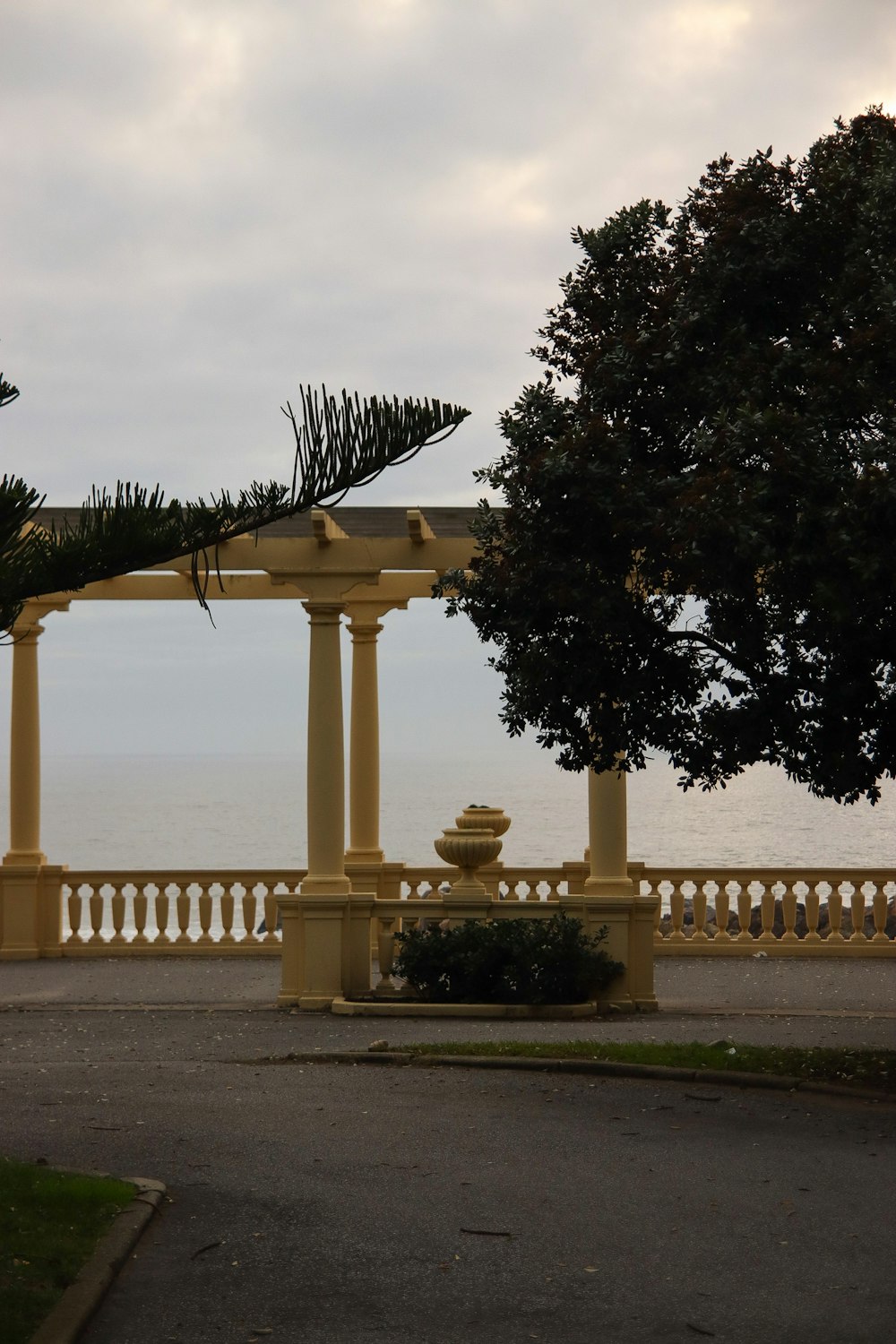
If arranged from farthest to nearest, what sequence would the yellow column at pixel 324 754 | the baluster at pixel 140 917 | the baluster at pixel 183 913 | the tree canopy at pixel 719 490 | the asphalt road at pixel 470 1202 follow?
the baluster at pixel 140 917
the baluster at pixel 183 913
the yellow column at pixel 324 754
the tree canopy at pixel 719 490
the asphalt road at pixel 470 1202

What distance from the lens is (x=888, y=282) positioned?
7.64 meters

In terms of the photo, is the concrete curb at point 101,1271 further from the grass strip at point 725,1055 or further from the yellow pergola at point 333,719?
the yellow pergola at point 333,719

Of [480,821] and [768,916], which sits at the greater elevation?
[480,821]

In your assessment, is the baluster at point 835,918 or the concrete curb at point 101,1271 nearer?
the concrete curb at point 101,1271

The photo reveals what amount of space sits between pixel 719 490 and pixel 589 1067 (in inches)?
155

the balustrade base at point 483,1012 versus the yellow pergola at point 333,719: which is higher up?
the yellow pergola at point 333,719

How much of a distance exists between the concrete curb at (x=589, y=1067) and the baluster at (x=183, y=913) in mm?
2789

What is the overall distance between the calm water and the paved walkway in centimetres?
5105

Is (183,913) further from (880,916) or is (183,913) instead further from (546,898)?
(880,916)

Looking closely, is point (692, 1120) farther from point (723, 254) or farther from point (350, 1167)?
point (723, 254)

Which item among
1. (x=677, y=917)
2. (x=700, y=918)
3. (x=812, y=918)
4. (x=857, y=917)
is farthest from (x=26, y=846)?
(x=857, y=917)

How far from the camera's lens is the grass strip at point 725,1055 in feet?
28.9

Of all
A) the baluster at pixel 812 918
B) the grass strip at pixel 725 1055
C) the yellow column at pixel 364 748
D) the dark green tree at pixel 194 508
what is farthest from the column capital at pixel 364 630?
the dark green tree at pixel 194 508

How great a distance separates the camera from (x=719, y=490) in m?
7.33
